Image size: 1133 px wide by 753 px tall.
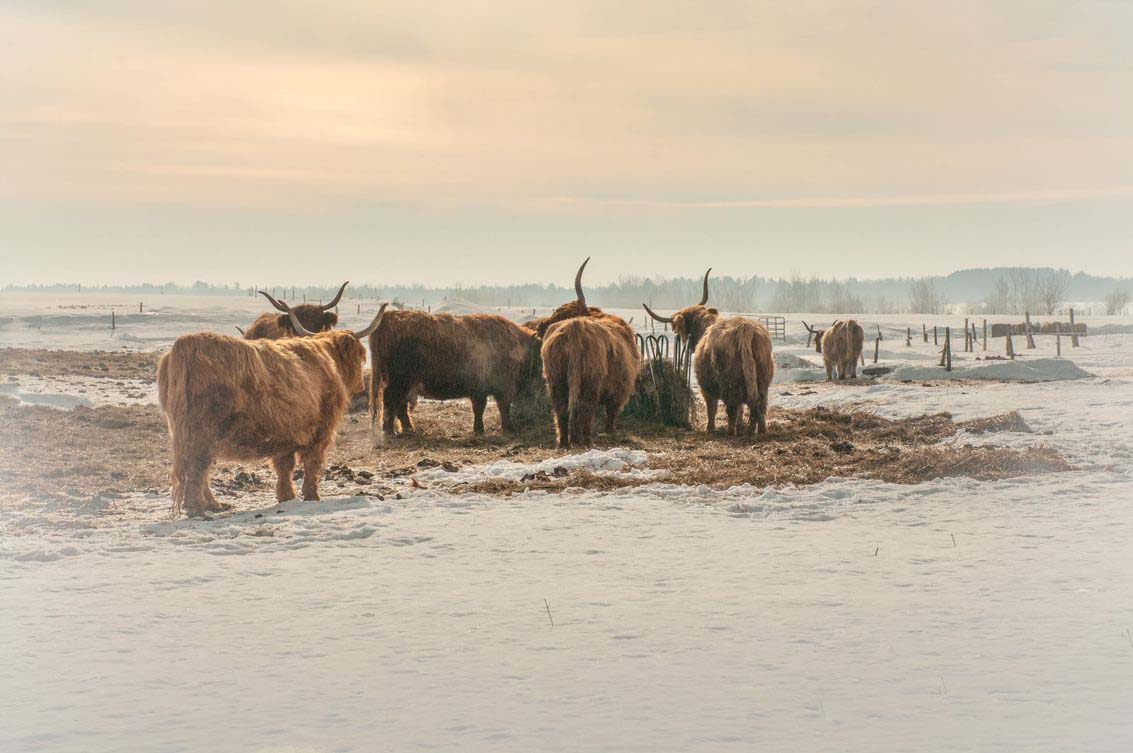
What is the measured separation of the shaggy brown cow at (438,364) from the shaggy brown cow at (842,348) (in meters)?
12.7

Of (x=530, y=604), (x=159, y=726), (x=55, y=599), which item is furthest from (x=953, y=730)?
(x=55, y=599)

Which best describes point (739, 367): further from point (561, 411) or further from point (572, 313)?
point (572, 313)

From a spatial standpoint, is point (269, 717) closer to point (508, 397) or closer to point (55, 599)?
point (55, 599)

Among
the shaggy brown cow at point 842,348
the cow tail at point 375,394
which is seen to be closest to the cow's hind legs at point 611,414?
the cow tail at point 375,394

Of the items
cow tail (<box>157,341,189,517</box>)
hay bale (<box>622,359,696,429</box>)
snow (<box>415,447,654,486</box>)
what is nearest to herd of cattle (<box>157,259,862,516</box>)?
cow tail (<box>157,341,189,517</box>)

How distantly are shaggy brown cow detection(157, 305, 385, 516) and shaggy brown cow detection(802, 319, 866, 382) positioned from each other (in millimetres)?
18089

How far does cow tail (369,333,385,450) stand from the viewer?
44.9 ft

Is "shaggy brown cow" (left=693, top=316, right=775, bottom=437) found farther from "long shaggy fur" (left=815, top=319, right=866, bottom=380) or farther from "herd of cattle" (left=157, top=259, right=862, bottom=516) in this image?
"long shaggy fur" (left=815, top=319, right=866, bottom=380)

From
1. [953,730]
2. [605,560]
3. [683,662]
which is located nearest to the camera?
[953,730]

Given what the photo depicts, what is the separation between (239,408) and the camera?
8227mm

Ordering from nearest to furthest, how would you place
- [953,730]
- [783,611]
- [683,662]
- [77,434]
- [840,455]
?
[953,730] < [683,662] < [783,611] < [840,455] < [77,434]

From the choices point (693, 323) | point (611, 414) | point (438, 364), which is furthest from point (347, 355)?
point (693, 323)

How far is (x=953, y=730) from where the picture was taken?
171 inches

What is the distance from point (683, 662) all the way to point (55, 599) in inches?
140
